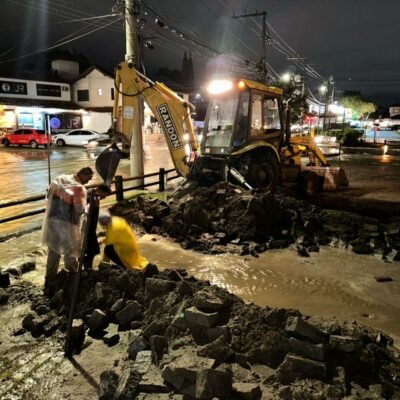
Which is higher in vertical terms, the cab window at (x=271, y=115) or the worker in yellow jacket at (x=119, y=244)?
the cab window at (x=271, y=115)

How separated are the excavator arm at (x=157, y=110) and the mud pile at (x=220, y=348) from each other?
5365 millimetres

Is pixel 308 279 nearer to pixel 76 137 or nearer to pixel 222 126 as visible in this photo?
pixel 222 126


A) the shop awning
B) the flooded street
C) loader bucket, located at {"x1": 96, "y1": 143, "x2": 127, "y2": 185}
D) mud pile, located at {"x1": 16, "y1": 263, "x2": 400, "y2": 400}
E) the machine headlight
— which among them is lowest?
the flooded street

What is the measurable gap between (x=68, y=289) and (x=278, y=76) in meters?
33.7

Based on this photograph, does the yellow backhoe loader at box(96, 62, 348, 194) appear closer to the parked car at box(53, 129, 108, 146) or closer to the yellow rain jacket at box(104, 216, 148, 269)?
the yellow rain jacket at box(104, 216, 148, 269)

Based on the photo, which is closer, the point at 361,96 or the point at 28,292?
the point at 28,292

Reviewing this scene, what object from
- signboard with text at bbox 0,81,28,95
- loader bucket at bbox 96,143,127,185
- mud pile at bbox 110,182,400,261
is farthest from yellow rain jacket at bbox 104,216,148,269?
signboard with text at bbox 0,81,28,95

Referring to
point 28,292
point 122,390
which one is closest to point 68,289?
point 28,292

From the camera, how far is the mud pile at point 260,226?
299 inches

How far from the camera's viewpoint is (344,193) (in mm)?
12961

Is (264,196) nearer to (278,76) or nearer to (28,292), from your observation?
(28,292)

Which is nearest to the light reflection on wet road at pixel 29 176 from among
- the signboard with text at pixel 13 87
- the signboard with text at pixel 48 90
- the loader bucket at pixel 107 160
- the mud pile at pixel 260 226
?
the loader bucket at pixel 107 160

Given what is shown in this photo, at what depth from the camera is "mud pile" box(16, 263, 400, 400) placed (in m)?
3.32

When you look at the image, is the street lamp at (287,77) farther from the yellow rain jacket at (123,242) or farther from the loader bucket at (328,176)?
the yellow rain jacket at (123,242)
